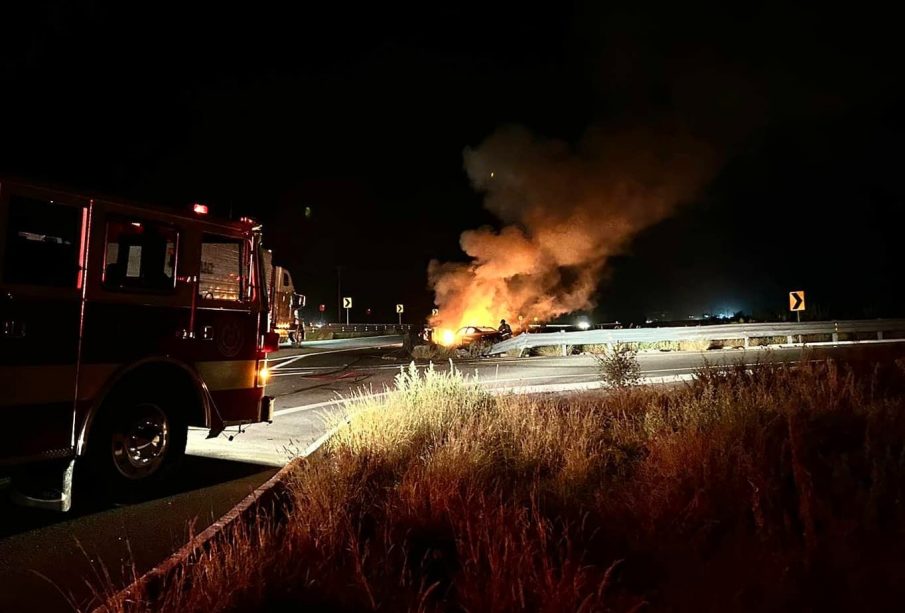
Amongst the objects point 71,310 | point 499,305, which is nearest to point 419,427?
point 71,310

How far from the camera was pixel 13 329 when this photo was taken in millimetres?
4367

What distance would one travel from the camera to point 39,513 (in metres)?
4.97

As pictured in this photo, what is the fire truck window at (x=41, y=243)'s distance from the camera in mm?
4426

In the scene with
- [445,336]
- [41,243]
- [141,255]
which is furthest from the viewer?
[445,336]

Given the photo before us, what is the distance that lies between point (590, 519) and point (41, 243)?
Result: 463 centimetres

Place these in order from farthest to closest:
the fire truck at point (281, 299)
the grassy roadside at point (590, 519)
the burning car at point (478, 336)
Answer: the burning car at point (478, 336), the fire truck at point (281, 299), the grassy roadside at point (590, 519)

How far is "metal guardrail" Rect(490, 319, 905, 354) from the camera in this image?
21.2 meters

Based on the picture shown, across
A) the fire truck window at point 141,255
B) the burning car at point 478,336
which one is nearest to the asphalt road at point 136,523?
the fire truck window at point 141,255

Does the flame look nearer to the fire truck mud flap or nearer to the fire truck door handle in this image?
the fire truck mud flap

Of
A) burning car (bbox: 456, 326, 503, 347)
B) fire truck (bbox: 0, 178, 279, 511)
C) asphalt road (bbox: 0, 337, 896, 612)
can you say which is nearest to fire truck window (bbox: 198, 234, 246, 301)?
fire truck (bbox: 0, 178, 279, 511)

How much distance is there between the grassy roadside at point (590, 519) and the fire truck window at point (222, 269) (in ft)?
6.24

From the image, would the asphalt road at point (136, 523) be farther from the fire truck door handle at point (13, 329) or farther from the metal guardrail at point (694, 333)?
the metal guardrail at point (694, 333)

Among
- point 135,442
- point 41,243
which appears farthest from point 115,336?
point 135,442

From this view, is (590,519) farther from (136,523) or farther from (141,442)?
(141,442)
